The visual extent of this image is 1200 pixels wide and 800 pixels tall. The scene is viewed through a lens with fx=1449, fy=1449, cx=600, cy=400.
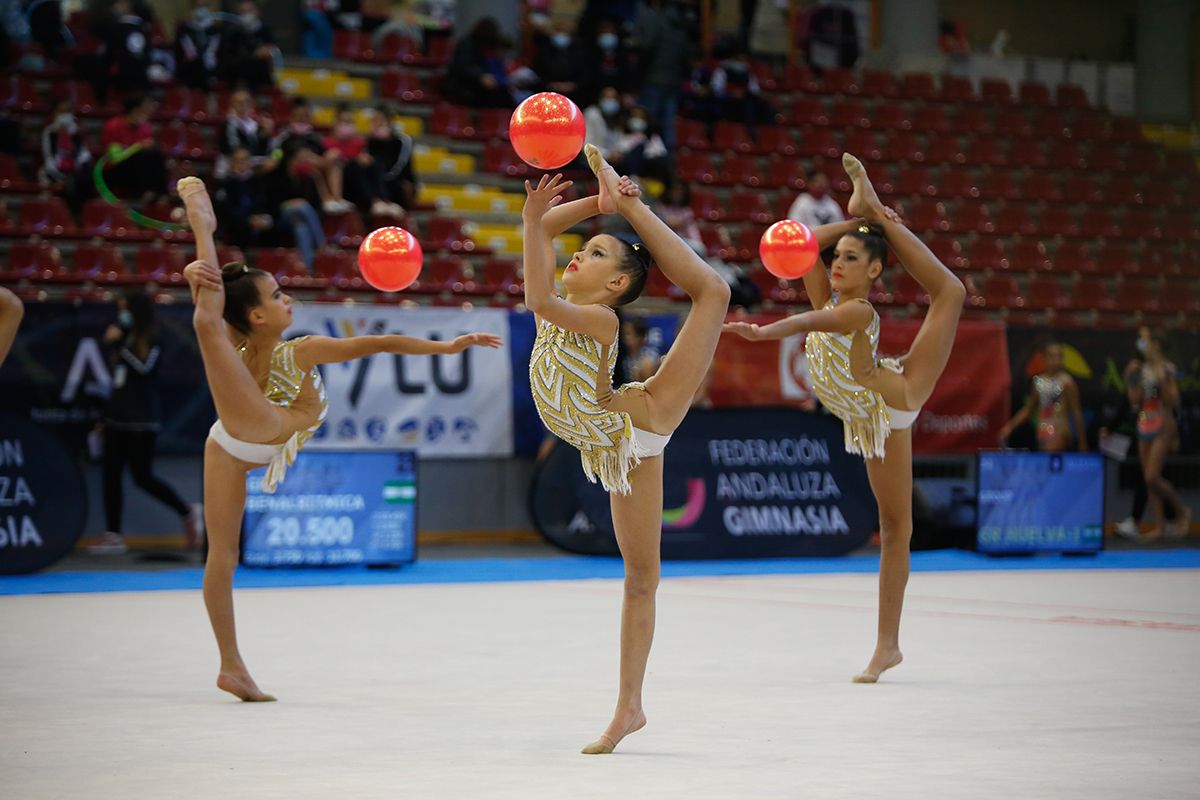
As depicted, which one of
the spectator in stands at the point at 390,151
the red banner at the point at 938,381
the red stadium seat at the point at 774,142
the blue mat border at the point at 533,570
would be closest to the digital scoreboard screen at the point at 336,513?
the blue mat border at the point at 533,570

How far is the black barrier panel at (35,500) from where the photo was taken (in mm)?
9500

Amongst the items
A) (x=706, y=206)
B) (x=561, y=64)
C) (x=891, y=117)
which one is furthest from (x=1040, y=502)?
(x=891, y=117)

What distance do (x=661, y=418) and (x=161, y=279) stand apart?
8.82 metres

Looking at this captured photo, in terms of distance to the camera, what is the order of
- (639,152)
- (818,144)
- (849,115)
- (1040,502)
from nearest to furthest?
1. (1040,502)
2. (639,152)
3. (818,144)
4. (849,115)

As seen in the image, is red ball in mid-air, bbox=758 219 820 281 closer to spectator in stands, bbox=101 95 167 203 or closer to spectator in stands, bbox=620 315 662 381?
spectator in stands, bbox=620 315 662 381

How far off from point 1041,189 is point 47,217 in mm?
12524

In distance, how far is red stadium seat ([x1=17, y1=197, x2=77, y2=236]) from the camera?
12805 mm

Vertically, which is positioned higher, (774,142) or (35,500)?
(774,142)

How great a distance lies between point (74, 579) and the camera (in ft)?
30.9

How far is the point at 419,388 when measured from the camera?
459 inches

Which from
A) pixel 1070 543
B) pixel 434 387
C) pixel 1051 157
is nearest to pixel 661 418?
pixel 434 387

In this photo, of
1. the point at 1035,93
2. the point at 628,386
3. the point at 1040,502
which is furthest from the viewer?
the point at 1035,93

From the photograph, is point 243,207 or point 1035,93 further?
point 1035,93

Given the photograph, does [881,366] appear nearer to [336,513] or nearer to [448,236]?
[336,513]
